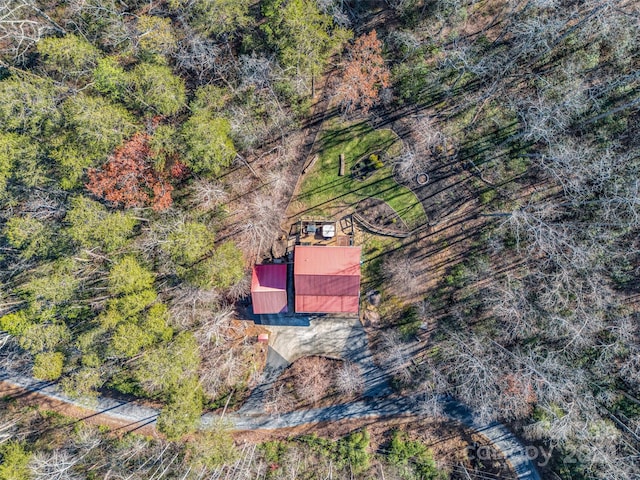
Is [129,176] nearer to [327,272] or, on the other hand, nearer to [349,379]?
[327,272]

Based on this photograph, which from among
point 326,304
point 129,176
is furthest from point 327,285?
point 129,176

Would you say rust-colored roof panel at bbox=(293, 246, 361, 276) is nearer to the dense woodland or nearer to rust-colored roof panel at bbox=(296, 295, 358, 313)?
rust-colored roof panel at bbox=(296, 295, 358, 313)

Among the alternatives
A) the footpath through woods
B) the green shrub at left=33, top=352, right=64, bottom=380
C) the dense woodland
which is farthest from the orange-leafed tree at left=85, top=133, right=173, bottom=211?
the footpath through woods

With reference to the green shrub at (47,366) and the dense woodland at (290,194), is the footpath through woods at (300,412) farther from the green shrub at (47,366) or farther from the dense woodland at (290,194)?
the green shrub at (47,366)

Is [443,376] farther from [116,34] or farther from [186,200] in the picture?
[116,34]

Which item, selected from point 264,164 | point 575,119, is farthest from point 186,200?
point 575,119

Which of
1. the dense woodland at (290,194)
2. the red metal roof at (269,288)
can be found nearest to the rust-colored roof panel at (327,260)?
the red metal roof at (269,288)
